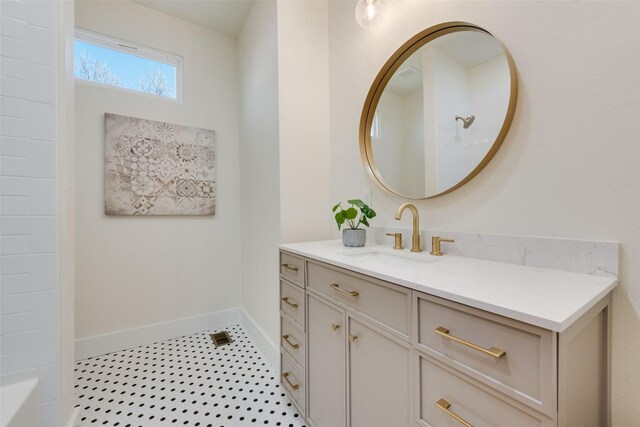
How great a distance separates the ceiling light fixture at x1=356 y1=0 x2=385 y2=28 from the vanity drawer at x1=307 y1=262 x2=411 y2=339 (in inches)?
53.4

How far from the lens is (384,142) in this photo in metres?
1.62

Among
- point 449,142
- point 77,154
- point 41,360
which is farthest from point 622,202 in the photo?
point 77,154

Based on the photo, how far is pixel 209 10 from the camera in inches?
91.3

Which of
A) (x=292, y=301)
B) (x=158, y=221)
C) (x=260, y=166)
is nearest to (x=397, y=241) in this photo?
(x=292, y=301)

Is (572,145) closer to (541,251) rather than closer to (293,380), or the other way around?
(541,251)

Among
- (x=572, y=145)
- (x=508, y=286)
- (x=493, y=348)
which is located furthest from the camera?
(x=572, y=145)

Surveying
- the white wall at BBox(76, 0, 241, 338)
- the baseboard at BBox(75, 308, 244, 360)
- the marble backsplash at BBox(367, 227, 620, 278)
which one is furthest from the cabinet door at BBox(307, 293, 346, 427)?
the white wall at BBox(76, 0, 241, 338)

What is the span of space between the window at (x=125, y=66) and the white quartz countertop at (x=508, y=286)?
7.78 ft

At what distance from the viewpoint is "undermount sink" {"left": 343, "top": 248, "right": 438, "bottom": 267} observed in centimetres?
112

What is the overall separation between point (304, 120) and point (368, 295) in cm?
138

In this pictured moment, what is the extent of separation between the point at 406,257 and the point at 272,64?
1599mm

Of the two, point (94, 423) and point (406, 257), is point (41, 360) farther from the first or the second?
point (406, 257)

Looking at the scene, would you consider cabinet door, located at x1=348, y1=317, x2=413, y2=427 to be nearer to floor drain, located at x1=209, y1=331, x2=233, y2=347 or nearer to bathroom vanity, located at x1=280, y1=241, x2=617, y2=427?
bathroom vanity, located at x1=280, y1=241, x2=617, y2=427

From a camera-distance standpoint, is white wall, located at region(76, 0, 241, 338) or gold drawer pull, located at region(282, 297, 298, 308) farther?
white wall, located at region(76, 0, 241, 338)
